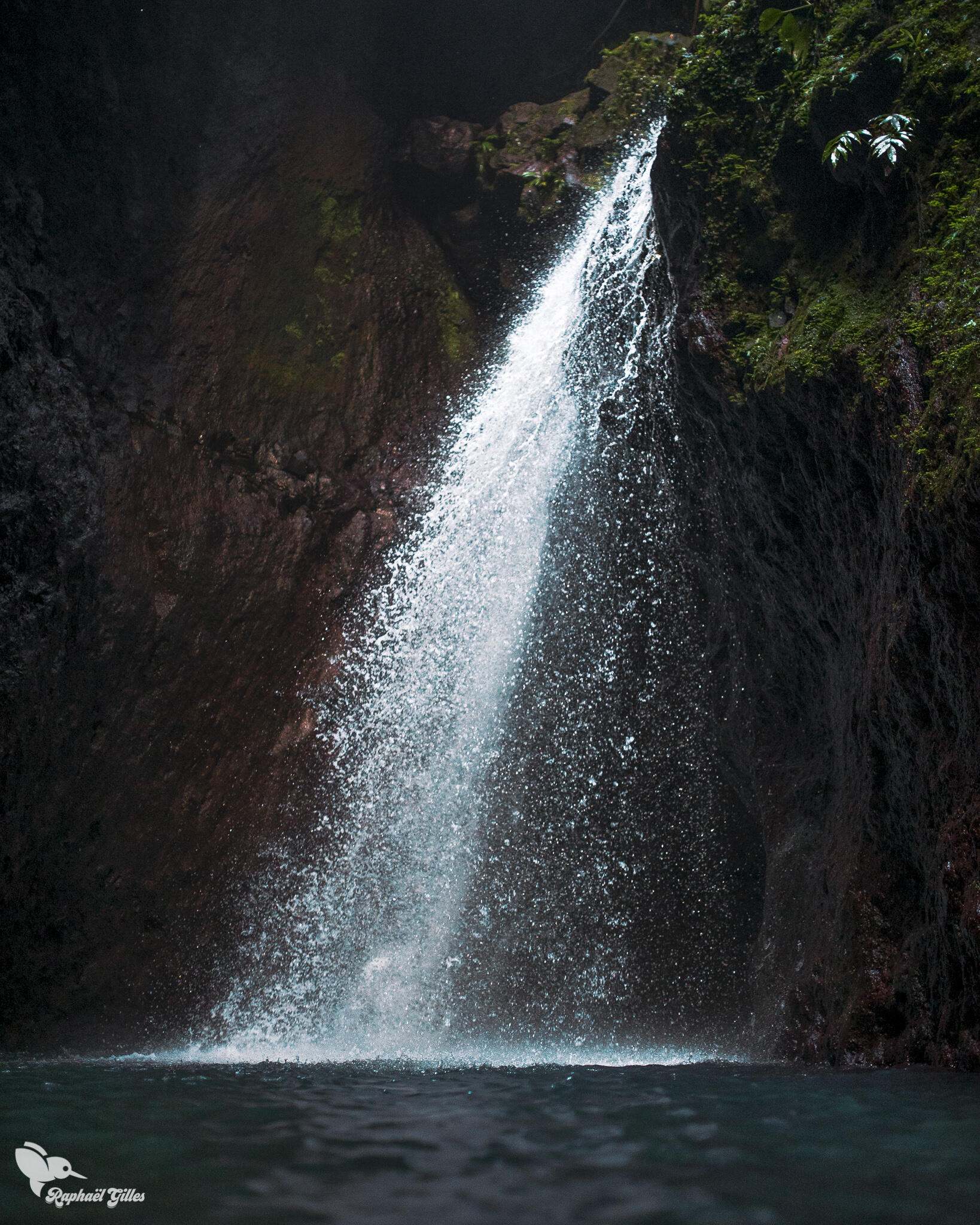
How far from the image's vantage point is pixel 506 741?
8.08 metres

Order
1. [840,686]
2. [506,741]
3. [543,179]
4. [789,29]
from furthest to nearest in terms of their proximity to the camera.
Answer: [543,179], [506,741], [840,686], [789,29]

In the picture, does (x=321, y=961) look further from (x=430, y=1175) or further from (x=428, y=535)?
(x=430, y=1175)

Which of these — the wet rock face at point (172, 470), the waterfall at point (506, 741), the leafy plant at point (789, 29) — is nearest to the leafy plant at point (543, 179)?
the waterfall at point (506, 741)

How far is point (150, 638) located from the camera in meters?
7.63

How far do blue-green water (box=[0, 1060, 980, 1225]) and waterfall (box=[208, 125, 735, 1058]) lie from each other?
194 inches

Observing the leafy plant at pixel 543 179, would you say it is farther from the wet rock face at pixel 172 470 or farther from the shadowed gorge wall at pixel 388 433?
the wet rock face at pixel 172 470

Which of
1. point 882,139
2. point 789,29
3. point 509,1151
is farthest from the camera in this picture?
point 882,139

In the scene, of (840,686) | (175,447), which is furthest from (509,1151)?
(175,447)

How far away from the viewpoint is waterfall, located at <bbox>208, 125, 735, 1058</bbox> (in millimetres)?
7469

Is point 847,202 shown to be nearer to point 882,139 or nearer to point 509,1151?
point 882,139

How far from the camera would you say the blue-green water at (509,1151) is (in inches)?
52.9

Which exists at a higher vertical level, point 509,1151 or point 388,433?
point 388,433

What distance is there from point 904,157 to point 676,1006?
675 centimetres

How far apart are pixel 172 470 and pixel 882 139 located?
667 cm
